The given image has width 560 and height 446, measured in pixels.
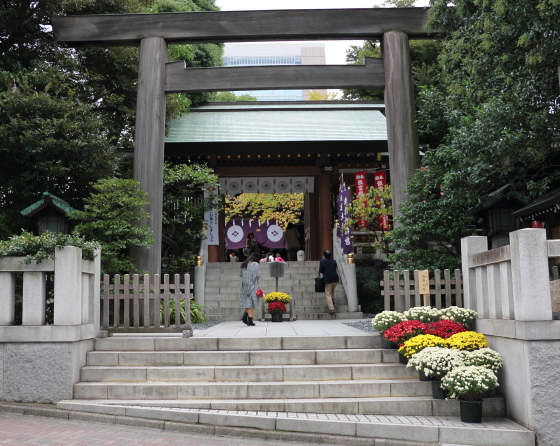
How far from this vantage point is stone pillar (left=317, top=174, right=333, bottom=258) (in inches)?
735

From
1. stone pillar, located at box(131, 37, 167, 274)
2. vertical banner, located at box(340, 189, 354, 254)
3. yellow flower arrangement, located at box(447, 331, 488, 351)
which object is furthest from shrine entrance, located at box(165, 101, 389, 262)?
yellow flower arrangement, located at box(447, 331, 488, 351)

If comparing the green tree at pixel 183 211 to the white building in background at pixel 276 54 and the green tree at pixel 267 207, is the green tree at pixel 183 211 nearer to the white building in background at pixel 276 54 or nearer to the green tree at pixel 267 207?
the green tree at pixel 267 207

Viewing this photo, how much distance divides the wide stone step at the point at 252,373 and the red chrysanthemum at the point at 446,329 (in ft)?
1.99

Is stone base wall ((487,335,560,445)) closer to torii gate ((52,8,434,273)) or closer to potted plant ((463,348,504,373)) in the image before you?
potted plant ((463,348,504,373))

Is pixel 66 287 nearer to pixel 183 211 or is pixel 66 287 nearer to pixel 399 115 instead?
Answer: pixel 399 115

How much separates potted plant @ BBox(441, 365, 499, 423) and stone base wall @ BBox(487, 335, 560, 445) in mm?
326

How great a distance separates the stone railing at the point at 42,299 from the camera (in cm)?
716

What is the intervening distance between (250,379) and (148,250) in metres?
5.92

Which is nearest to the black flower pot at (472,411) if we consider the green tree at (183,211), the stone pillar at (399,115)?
the stone pillar at (399,115)

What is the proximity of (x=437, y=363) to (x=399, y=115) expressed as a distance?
755cm

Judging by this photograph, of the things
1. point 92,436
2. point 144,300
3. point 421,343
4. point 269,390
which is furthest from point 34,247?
point 421,343

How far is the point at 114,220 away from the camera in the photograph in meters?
11.6

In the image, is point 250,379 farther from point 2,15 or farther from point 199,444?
point 2,15

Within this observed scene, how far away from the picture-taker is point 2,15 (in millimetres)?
12367
